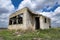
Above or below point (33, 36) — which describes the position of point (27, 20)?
above

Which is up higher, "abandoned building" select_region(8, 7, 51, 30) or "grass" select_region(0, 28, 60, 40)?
"abandoned building" select_region(8, 7, 51, 30)

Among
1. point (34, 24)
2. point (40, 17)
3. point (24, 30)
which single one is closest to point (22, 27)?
point (24, 30)

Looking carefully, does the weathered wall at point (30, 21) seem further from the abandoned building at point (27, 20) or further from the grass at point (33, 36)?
the grass at point (33, 36)

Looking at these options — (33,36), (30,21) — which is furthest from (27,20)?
(33,36)

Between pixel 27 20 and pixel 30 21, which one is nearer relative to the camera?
pixel 27 20

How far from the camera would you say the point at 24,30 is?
81.3 feet

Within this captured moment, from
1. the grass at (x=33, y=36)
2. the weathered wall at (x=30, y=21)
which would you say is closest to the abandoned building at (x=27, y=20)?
the weathered wall at (x=30, y=21)

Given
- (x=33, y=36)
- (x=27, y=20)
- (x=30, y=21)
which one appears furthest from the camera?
(x=30, y=21)

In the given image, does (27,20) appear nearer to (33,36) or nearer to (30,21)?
(30,21)

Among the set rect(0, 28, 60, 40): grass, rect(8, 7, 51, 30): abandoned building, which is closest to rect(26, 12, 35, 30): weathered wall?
rect(8, 7, 51, 30): abandoned building

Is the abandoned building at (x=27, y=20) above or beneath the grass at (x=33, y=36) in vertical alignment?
above

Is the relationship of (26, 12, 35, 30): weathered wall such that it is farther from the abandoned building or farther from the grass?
the grass

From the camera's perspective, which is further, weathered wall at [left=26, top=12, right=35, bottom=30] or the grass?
weathered wall at [left=26, top=12, right=35, bottom=30]

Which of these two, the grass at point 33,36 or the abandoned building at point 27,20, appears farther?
the abandoned building at point 27,20
